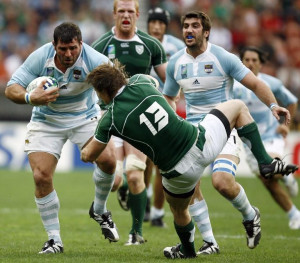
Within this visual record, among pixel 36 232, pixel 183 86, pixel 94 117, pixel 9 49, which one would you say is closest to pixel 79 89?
pixel 94 117

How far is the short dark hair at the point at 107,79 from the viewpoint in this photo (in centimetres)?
719

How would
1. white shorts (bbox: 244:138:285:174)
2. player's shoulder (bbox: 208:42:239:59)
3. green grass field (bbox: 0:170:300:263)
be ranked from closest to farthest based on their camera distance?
1. green grass field (bbox: 0:170:300:263)
2. player's shoulder (bbox: 208:42:239:59)
3. white shorts (bbox: 244:138:285:174)

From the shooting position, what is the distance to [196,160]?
24.5 ft

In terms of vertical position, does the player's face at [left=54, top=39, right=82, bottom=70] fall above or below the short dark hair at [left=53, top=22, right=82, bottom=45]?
below

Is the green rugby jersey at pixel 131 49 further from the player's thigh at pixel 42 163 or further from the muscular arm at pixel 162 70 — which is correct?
the player's thigh at pixel 42 163

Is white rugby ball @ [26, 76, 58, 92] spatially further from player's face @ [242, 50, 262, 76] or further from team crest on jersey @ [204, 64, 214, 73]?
player's face @ [242, 50, 262, 76]

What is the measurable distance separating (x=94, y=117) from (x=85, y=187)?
803 centimetres

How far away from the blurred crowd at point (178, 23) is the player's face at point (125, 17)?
11765 millimetres

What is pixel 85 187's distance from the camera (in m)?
16.8

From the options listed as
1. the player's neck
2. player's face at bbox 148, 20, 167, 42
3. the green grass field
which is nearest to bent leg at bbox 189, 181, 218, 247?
the green grass field

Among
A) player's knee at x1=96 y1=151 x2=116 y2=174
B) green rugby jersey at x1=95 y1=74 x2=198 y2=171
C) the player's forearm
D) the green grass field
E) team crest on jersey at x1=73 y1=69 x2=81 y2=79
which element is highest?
team crest on jersey at x1=73 y1=69 x2=81 y2=79

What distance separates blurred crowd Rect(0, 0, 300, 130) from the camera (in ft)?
72.1

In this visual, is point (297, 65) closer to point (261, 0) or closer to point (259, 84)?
point (261, 0)

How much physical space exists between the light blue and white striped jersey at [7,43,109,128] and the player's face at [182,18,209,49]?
0.99m
